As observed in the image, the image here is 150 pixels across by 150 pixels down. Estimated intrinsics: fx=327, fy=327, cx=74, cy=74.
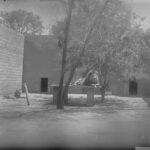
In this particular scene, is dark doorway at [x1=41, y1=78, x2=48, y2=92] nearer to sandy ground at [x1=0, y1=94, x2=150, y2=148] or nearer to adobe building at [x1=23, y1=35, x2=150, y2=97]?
adobe building at [x1=23, y1=35, x2=150, y2=97]

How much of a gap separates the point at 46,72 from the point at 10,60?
6.94 metres

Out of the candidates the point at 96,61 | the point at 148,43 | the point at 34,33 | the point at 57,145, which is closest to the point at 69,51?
the point at 96,61

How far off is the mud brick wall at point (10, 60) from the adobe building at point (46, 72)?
4.33 metres

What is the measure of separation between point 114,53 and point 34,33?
31.9ft

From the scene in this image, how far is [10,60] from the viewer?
55.7 feet

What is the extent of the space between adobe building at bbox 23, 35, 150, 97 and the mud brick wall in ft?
14.2

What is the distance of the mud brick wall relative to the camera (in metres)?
15.8

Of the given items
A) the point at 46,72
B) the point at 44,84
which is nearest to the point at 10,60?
the point at 46,72

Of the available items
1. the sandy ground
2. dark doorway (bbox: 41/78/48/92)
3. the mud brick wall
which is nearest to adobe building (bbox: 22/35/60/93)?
dark doorway (bbox: 41/78/48/92)

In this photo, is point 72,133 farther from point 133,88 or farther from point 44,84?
point 44,84

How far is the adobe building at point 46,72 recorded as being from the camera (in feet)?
74.2

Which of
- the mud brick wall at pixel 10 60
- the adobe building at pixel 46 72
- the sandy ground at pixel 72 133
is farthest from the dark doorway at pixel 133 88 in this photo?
the sandy ground at pixel 72 133

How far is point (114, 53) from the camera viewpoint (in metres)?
14.7

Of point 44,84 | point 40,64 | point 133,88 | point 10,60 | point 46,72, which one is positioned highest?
point 40,64
